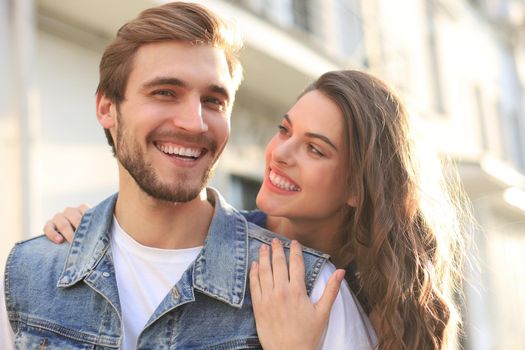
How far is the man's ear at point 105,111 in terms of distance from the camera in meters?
2.98

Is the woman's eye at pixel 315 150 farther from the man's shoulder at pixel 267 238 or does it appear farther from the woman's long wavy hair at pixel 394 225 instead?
the man's shoulder at pixel 267 238

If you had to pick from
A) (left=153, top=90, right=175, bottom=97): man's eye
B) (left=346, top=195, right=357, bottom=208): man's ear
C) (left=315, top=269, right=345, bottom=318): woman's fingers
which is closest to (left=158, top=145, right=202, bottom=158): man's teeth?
(left=153, top=90, right=175, bottom=97): man's eye

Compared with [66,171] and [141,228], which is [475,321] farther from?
[141,228]

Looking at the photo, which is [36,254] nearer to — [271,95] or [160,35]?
[160,35]

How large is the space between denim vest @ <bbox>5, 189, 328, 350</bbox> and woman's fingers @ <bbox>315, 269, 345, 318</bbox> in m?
0.12

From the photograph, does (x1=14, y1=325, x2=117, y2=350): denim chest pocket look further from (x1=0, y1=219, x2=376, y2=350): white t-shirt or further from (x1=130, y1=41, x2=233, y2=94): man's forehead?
(x1=130, y1=41, x2=233, y2=94): man's forehead

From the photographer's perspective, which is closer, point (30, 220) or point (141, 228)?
point (141, 228)

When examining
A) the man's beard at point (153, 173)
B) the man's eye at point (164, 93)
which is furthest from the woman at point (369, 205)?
the man's eye at point (164, 93)

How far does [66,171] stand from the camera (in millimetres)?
6270

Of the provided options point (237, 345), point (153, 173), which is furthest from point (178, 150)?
point (237, 345)

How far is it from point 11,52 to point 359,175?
3.46 meters

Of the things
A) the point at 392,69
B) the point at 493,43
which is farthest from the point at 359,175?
the point at 493,43

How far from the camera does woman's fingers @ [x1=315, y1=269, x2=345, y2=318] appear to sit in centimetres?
257

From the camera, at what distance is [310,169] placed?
3189 millimetres
